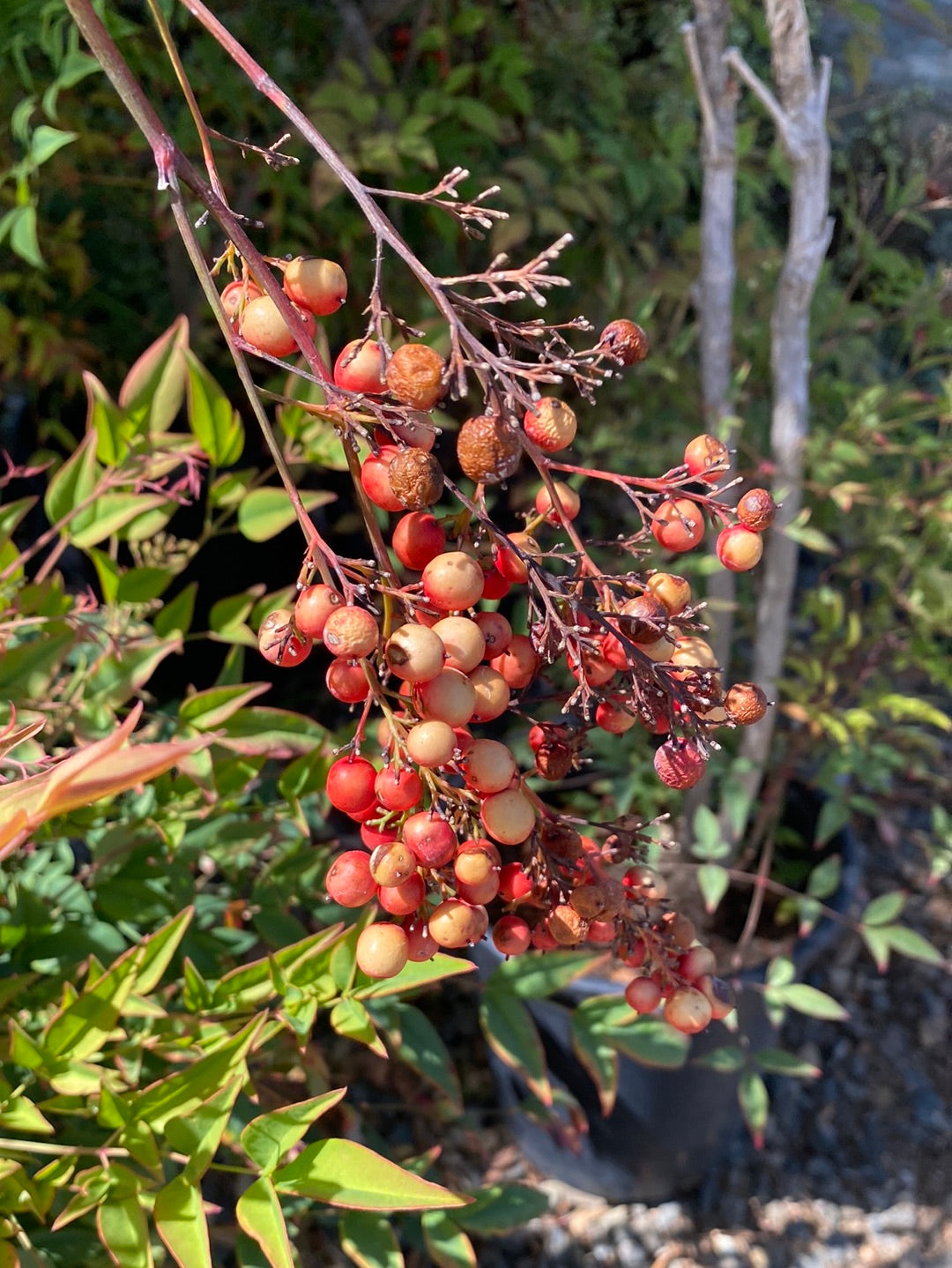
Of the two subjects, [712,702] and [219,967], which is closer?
[712,702]

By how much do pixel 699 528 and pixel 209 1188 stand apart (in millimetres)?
855

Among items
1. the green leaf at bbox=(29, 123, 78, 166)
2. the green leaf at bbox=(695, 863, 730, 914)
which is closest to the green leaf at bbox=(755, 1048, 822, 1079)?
the green leaf at bbox=(695, 863, 730, 914)

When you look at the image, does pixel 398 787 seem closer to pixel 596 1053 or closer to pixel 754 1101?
pixel 596 1053

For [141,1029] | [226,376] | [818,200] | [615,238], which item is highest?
[818,200]

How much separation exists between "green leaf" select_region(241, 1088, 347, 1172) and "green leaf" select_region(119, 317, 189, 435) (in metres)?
0.45

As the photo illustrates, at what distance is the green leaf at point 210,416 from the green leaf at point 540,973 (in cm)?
40

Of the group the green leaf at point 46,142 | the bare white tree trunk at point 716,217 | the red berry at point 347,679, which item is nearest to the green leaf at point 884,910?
the bare white tree trunk at point 716,217

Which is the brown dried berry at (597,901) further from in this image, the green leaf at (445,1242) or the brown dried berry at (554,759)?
the green leaf at (445,1242)

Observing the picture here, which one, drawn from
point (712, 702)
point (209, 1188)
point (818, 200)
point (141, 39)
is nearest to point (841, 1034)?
point (209, 1188)

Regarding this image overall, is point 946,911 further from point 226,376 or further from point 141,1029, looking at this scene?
point 226,376

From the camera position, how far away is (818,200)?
0.77 m

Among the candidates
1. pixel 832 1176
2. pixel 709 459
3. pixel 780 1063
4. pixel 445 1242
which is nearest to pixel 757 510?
pixel 709 459

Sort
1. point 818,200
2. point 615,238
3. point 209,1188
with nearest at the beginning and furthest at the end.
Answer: point 818,200 → point 209,1188 → point 615,238

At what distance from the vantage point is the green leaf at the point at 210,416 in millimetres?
688
